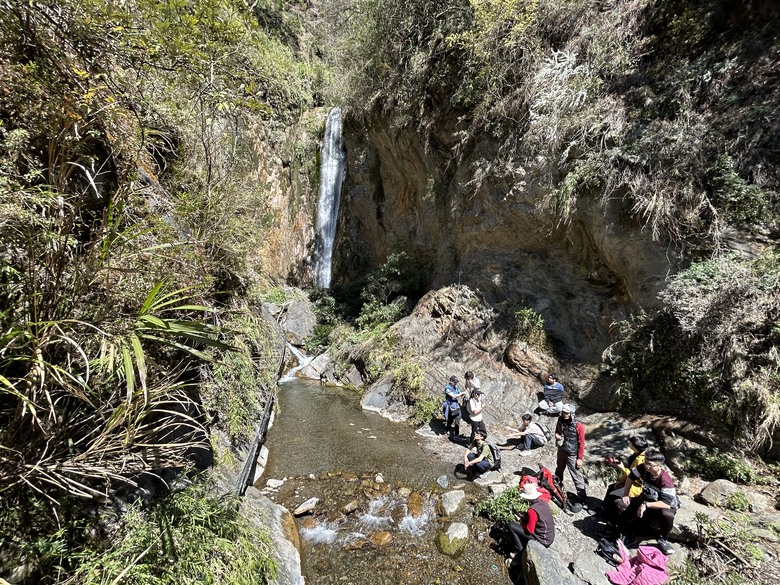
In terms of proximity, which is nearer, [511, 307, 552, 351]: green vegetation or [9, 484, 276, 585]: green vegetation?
[9, 484, 276, 585]: green vegetation

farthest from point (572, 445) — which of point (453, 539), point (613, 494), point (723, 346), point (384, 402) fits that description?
point (384, 402)

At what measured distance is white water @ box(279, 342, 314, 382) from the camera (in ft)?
38.1

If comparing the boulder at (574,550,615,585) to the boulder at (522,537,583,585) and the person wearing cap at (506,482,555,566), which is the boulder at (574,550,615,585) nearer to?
→ the boulder at (522,537,583,585)

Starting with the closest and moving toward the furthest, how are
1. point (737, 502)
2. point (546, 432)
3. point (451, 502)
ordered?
point (737, 502) < point (451, 502) < point (546, 432)

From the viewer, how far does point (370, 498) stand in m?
5.51

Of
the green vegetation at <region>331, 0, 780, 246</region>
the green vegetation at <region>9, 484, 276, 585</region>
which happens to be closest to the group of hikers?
the green vegetation at <region>9, 484, 276, 585</region>

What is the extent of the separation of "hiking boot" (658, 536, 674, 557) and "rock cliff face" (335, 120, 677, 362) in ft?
12.1

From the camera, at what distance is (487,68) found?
338 inches

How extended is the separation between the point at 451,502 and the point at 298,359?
8819 millimetres

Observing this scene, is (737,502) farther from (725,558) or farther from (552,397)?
(552,397)

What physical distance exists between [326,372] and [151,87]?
28.7 ft

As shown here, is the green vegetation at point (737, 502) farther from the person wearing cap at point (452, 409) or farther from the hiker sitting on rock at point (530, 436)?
the person wearing cap at point (452, 409)

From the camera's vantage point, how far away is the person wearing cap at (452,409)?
762 centimetres

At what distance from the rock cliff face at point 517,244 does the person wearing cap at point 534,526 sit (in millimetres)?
3976
